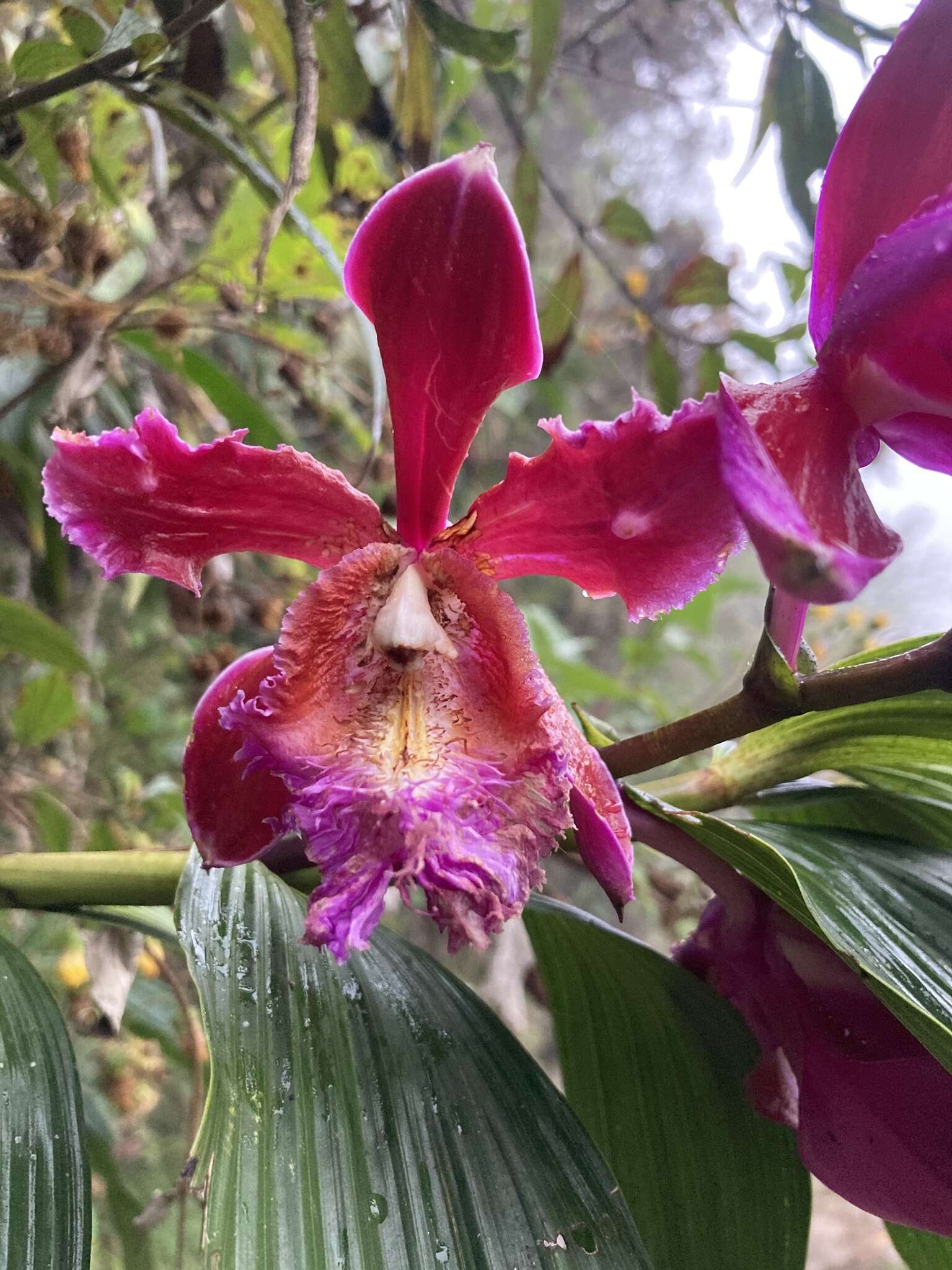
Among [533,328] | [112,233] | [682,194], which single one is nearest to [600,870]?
[533,328]

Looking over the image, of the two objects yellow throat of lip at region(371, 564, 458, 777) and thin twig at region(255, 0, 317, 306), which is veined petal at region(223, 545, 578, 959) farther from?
thin twig at region(255, 0, 317, 306)

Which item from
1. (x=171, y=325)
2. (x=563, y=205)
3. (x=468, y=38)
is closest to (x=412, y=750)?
(x=468, y=38)

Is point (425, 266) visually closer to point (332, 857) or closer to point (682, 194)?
point (332, 857)

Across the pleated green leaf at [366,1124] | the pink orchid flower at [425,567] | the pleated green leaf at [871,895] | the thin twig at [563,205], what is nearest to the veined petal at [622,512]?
the pink orchid flower at [425,567]

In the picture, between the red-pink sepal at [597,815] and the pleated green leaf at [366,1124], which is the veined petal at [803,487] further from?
the pleated green leaf at [366,1124]

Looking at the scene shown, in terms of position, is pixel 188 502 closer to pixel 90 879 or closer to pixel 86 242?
pixel 90 879
